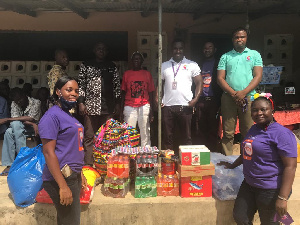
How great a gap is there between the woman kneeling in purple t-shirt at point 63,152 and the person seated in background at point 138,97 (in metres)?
2.08

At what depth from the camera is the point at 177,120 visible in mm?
4645

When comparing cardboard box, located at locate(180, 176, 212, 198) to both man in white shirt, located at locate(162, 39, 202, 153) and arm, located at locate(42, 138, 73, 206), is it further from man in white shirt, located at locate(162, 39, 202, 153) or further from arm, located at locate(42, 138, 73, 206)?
arm, located at locate(42, 138, 73, 206)

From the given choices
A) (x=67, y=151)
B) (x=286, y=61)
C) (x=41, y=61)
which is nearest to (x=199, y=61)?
(x=286, y=61)

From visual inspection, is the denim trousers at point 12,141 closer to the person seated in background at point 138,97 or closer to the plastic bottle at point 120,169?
the person seated in background at point 138,97

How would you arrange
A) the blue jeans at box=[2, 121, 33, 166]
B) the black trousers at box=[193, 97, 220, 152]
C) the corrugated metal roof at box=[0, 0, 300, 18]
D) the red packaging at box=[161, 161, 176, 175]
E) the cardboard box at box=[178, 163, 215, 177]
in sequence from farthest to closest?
the corrugated metal roof at box=[0, 0, 300, 18] < the black trousers at box=[193, 97, 220, 152] < the blue jeans at box=[2, 121, 33, 166] < the red packaging at box=[161, 161, 176, 175] < the cardboard box at box=[178, 163, 215, 177]

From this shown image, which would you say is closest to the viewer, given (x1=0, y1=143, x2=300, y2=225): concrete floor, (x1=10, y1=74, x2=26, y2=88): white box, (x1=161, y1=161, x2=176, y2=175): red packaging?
(x1=0, y1=143, x2=300, y2=225): concrete floor

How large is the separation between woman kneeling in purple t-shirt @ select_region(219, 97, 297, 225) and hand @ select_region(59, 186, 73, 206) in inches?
68.3

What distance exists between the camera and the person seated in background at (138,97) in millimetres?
4660

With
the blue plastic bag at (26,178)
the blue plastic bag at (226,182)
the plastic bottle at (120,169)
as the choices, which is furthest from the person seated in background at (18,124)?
the blue plastic bag at (226,182)

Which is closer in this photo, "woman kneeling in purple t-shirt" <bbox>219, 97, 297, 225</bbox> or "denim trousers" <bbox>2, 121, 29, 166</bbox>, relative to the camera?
"woman kneeling in purple t-shirt" <bbox>219, 97, 297, 225</bbox>

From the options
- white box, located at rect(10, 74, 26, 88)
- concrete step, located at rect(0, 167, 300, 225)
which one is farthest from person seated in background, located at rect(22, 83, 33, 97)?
concrete step, located at rect(0, 167, 300, 225)

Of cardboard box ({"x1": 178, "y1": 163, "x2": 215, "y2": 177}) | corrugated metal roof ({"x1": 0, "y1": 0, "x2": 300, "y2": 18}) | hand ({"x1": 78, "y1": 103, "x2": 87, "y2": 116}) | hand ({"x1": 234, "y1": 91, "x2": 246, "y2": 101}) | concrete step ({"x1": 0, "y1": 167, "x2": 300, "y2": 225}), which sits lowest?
concrete step ({"x1": 0, "y1": 167, "x2": 300, "y2": 225})

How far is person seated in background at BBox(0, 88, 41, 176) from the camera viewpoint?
4.63 meters

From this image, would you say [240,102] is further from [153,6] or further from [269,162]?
[153,6]
